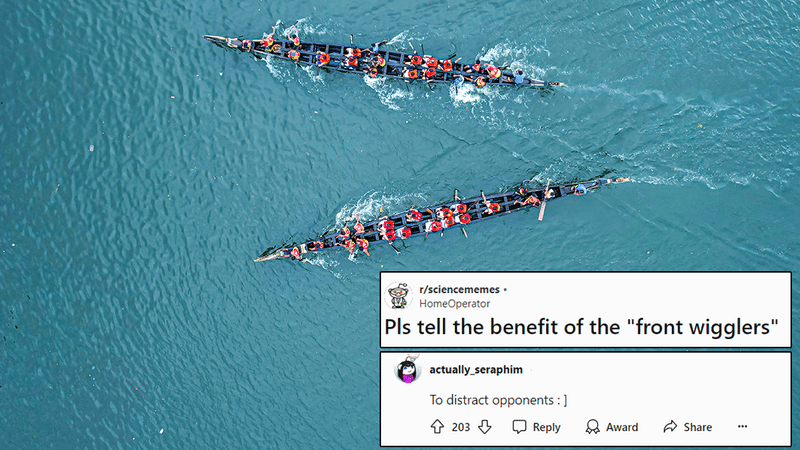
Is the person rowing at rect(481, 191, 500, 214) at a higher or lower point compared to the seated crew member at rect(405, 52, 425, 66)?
lower

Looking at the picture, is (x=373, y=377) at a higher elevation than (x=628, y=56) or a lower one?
lower

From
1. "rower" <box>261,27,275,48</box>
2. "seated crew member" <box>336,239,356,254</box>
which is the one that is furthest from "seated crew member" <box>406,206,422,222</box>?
"rower" <box>261,27,275,48</box>

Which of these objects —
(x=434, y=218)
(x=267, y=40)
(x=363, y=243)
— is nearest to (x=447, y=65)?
(x=434, y=218)

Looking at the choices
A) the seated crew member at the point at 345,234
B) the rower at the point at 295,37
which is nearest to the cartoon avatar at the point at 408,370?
the seated crew member at the point at 345,234

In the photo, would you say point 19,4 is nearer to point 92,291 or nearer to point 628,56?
point 92,291

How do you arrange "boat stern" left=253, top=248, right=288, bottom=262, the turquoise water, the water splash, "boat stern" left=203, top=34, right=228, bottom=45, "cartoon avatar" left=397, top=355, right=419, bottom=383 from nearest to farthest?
"cartoon avatar" left=397, top=355, right=419, bottom=383 < "boat stern" left=253, top=248, right=288, bottom=262 < the turquoise water < "boat stern" left=203, top=34, right=228, bottom=45 < the water splash

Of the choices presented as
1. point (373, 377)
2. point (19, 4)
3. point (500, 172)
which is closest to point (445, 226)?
point (500, 172)

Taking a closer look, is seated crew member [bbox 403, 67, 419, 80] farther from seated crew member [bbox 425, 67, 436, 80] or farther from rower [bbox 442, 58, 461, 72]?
rower [bbox 442, 58, 461, 72]
